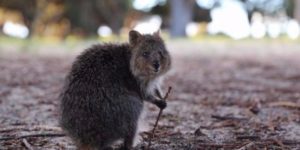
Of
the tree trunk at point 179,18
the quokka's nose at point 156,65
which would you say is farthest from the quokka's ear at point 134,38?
the tree trunk at point 179,18

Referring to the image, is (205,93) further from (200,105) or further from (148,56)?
(148,56)

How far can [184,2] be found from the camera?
2250 centimetres

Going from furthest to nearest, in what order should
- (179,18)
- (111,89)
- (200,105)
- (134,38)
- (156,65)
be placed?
(179,18) < (200,105) < (134,38) < (156,65) < (111,89)

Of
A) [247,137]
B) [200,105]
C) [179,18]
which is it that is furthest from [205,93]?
[179,18]

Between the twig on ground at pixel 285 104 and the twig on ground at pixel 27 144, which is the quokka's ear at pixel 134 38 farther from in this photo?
the twig on ground at pixel 285 104

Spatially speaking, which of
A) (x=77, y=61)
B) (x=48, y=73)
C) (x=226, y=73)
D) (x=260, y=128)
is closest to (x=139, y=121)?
(x=77, y=61)

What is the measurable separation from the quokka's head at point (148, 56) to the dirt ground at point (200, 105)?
1.63 ft

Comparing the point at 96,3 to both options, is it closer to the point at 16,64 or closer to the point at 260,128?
the point at 16,64

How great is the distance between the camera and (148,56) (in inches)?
139

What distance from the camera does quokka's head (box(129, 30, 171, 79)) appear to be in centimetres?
347

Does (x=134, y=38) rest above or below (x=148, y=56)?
above

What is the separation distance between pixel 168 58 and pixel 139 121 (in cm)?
58

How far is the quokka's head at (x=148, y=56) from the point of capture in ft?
11.4

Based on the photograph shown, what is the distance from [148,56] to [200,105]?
1861 millimetres
